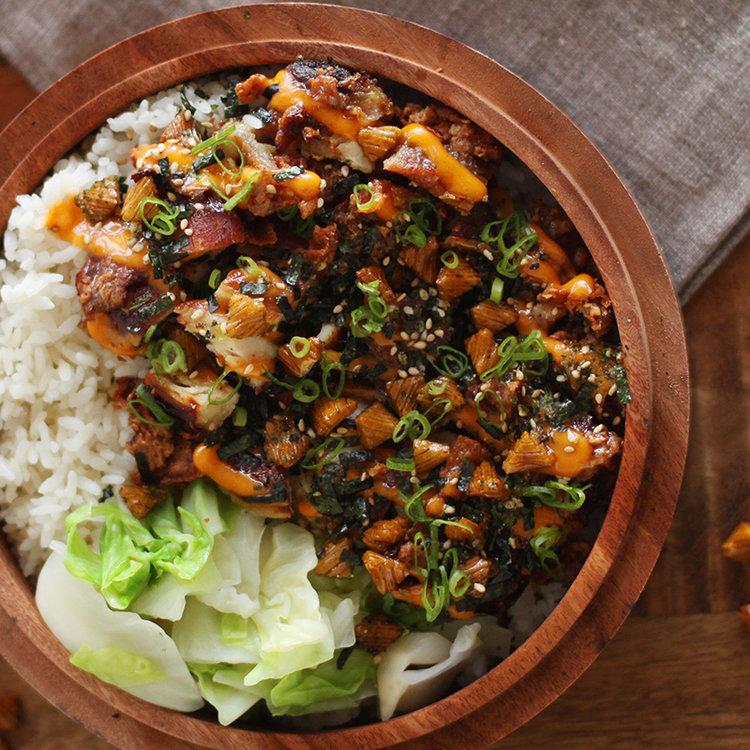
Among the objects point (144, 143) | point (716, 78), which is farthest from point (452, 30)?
point (144, 143)

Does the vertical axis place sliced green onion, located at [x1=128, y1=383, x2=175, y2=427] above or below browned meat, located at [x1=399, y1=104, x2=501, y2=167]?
below

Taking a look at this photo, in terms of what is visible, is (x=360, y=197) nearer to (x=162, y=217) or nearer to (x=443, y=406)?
(x=162, y=217)

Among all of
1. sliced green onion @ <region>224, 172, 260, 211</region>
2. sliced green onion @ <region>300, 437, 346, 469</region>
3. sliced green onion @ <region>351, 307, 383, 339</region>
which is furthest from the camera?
sliced green onion @ <region>300, 437, 346, 469</region>

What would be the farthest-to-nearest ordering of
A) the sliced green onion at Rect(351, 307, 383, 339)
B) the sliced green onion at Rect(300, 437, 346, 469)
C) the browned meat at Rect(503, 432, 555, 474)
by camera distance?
the sliced green onion at Rect(300, 437, 346, 469) → the sliced green onion at Rect(351, 307, 383, 339) → the browned meat at Rect(503, 432, 555, 474)

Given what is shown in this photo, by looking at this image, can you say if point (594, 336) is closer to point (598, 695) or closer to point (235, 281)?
point (235, 281)

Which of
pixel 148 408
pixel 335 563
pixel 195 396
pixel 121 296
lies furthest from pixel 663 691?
pixel 121 296

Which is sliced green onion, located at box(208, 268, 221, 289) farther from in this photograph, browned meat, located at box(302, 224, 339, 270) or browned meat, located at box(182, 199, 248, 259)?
browned meat, located at box(302, 224, 339, 270)

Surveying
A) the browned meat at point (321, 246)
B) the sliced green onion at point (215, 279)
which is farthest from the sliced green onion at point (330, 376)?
the sliced green onion at point (215, 279)

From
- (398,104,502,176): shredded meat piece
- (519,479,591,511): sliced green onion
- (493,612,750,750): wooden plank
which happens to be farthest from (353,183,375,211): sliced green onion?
(493,612,750,750): wooden plank
